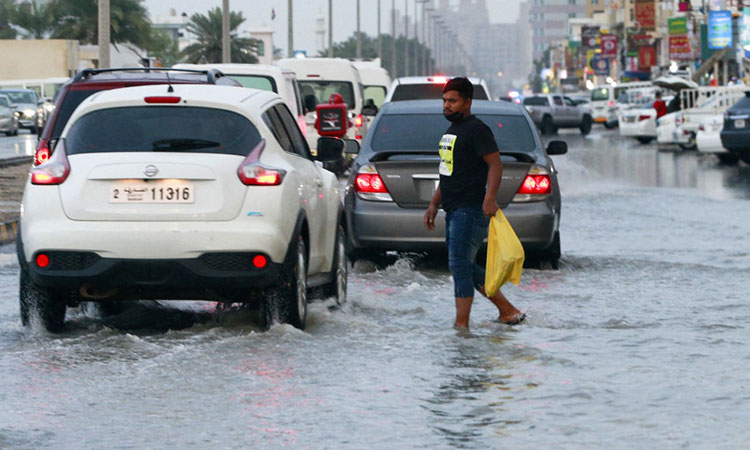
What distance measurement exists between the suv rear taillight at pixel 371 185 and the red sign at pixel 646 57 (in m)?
101

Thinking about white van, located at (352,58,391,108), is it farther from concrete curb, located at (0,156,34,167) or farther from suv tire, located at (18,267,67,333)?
suv tire, located at (18,267,67,333)

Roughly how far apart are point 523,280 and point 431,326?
3003 millimetres

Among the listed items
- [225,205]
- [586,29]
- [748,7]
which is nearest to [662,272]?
[225,205]

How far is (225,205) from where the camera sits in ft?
29.6

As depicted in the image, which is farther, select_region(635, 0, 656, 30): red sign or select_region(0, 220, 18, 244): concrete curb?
select_region(635, 0, 656, 30): red sign

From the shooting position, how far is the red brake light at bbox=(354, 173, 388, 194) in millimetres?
13031

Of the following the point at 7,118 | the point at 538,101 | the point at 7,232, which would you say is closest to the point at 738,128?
the point at 7,232

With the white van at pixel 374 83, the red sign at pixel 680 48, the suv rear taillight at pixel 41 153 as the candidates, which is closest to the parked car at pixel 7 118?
the white van at pixel 374 83

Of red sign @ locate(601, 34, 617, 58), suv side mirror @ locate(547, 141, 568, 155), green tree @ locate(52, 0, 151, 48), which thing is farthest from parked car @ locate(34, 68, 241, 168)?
red sign @ locate(601, 34, 617, 58)

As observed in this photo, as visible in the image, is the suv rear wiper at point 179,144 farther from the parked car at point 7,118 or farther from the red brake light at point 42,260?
the parked car at point 7,118

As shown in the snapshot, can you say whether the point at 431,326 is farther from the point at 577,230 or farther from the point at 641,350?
the point at 577,230

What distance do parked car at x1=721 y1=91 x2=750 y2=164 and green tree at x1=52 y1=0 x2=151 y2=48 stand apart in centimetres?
5306

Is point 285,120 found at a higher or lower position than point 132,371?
higher

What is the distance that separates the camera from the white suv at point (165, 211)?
8906mm
